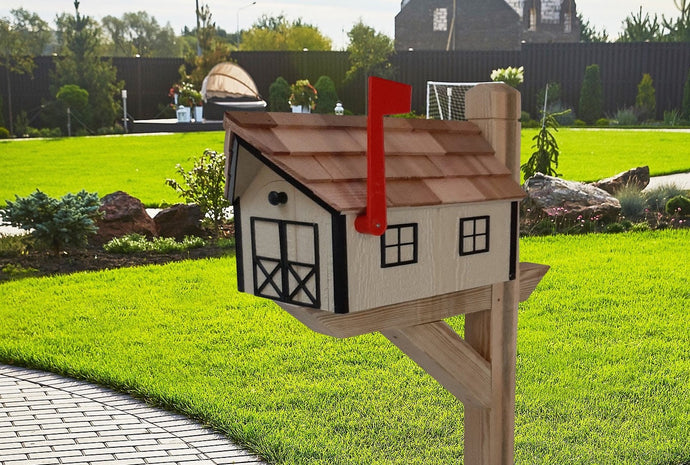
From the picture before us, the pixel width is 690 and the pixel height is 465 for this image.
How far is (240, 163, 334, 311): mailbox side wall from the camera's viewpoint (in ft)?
5.55

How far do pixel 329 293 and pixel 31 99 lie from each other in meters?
29.0

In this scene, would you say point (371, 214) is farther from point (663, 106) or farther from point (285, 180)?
point (663, 106)

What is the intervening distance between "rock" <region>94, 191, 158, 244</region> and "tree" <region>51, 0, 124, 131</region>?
1651 cm

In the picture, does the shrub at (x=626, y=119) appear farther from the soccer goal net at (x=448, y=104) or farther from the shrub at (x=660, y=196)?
the shrub at (x=660, y=196)

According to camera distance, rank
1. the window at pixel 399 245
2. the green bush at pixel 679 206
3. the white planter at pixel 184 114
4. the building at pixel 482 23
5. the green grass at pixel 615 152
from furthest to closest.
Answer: the building at pixel 482 23
the white planter at pixel 184 114
the green grass at pixel 615 152
the green bush at pixel 679 206
the window at pixel 399 245

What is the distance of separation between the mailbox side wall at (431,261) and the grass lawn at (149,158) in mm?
9264

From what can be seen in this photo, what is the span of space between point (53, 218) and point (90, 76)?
19040 millimetres

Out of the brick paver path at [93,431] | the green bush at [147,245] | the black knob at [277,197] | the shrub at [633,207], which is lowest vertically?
the brick paver path at [93,431]

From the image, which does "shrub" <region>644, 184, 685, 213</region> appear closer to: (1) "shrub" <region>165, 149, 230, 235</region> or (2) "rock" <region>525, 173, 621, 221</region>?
(2) "rock" <region>525, 173, 621, 221</region>

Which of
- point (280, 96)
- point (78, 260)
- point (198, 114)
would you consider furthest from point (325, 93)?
point (78, 260)

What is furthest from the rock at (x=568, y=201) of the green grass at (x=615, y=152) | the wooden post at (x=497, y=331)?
the wooden post at (x=497, y=331)

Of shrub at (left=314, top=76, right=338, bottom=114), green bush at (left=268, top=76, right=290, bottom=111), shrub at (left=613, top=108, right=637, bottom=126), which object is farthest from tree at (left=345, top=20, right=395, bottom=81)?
shrub at (left=613, top=108, right=637, bottom=126)

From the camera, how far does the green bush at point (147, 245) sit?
8.86 meters

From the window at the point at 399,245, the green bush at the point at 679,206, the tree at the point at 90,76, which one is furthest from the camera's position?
the tree at the point at 90,76
